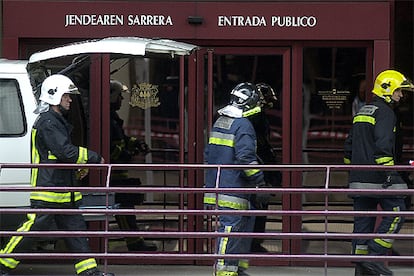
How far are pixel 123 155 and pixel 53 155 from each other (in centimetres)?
Result: 190

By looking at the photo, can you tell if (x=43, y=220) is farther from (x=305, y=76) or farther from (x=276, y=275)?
(x=305, y=76)

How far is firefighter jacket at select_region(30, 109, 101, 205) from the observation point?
9000 millimetres

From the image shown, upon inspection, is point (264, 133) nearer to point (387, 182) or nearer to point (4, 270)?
point (387, 182)

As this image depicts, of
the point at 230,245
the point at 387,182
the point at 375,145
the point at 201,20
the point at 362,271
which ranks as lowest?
the point at 362,271

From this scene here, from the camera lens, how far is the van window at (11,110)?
9.73 m

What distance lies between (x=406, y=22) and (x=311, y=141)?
192 centimetres

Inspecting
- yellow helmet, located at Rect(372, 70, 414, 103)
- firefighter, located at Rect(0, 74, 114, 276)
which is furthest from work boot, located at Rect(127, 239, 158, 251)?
yellow helmet, located at Rect(372, 70, 414, 103)

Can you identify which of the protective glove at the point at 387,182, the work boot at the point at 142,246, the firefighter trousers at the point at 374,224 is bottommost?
the work boot at the point at 142,246

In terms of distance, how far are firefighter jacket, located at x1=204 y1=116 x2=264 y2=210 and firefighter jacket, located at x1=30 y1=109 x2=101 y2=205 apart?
3.99 feet

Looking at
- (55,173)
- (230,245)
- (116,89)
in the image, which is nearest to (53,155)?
(55,173)

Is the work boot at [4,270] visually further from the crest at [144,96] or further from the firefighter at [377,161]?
the firefighter at [377,161]

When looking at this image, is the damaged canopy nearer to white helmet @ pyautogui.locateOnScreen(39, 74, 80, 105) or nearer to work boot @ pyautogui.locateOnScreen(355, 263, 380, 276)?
white helmet @ pyautogui.locateOnScreen(39, 74, 80, 105)

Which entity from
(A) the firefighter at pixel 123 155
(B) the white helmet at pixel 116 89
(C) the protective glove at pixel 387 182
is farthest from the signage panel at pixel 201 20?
(C) the protective glove at pixel 387 182

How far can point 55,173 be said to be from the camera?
9.01 metres
